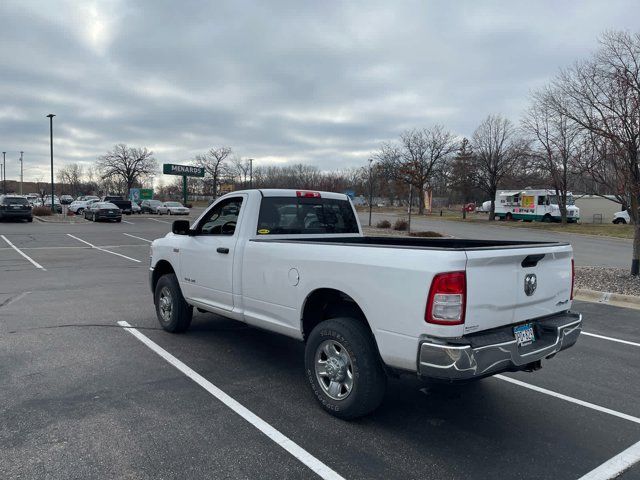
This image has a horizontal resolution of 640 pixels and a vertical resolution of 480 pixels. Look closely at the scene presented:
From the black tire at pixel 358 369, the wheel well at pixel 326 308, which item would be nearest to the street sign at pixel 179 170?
the wheel well at pixel 326 308

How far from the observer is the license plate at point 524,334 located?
11.8 ft

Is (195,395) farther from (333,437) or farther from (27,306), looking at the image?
(27,306)

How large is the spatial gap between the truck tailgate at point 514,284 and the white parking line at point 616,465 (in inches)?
42.7

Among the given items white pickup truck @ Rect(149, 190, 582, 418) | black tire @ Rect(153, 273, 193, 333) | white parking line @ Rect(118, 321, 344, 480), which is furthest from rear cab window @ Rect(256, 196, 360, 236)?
black tire @ Rect(153, 273, 193, 333)

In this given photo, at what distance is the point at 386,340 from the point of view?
350 centimetres

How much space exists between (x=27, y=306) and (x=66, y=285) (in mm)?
2216

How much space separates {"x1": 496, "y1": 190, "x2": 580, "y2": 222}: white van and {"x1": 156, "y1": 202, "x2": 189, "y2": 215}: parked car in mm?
30765

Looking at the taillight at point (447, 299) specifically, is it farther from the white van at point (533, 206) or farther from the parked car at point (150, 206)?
the parked car at point (150, 206)

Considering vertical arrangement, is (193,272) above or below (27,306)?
above

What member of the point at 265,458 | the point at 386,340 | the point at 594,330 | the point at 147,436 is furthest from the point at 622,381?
the point at 147,436

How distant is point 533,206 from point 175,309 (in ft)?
143

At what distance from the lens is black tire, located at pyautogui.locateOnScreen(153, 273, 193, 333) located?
20.2 ft

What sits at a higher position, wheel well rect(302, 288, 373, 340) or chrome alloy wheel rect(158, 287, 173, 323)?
wheel well rect(302, 288, 373, 340)

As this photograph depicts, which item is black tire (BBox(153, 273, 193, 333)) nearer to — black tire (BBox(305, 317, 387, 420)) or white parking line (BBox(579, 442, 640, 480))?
black tire (BBox(305, 317, 387, 420))
